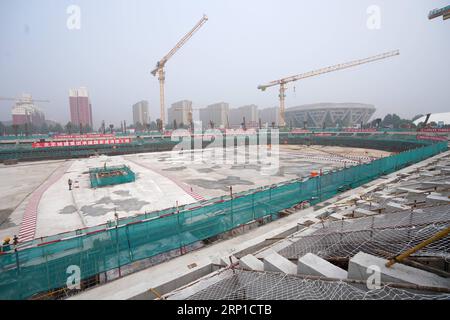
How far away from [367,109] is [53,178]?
19582 centimetres

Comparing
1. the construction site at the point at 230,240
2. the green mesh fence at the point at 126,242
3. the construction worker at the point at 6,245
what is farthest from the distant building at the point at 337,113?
the construction worker at the point at 6,245

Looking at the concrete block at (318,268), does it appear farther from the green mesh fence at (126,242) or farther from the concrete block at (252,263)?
the green mesh fence at (126,242)

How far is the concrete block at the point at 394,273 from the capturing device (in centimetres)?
380

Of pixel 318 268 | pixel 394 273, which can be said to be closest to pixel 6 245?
pixel 318 268

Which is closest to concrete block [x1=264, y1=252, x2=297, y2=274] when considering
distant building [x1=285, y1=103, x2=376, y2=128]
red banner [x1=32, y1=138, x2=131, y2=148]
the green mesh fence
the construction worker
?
the green mesh fence

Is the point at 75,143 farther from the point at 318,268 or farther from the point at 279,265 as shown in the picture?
the point at 318,268

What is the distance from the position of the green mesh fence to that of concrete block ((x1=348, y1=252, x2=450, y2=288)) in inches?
288

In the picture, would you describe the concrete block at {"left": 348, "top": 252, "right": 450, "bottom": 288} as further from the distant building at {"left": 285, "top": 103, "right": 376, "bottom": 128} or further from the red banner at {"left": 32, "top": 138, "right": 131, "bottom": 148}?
the distant building at {"left": 285, "top": 103, "right": 376, "bottom": 128}

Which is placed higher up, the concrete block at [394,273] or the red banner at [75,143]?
the red banner at [75,143]

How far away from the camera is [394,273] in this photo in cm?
414

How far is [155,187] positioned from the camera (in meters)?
24.0

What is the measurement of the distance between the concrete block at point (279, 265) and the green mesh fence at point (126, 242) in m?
5.04
